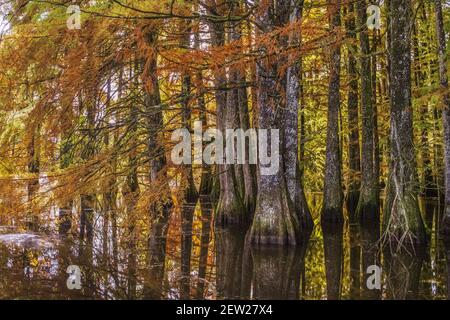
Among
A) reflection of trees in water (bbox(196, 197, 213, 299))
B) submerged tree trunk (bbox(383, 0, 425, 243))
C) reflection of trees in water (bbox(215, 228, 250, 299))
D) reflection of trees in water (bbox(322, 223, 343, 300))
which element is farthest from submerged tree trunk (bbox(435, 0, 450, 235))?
reflection of trees in water (bbox(196, 197, 213, 299))

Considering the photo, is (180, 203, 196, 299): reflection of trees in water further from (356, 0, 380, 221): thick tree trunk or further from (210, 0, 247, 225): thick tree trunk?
(356, 0, 380, 221): thick tree trunk

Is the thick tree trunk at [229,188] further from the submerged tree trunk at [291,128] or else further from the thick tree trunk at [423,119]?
the thick tree trunk at [423,119]

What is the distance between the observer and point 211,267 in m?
8.32

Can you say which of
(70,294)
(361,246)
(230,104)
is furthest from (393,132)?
(70,294)

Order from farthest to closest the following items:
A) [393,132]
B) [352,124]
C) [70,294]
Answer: [352,124], [393,132], [70,294]

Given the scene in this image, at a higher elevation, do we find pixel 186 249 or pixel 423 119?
pixel 423 119

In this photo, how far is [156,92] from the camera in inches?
518

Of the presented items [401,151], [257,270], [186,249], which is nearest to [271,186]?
[186,249]

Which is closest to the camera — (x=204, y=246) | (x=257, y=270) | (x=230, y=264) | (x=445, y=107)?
(x=257, y=270)

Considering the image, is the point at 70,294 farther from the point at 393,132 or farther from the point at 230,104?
the point at 230,104

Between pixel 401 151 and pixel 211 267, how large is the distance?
4.38 m

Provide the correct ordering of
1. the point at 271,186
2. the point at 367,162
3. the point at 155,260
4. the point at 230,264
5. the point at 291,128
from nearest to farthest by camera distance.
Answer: the point at 230,264
the point at 155,260
the point at 271,186
the point at 291,128
the point at 367,162

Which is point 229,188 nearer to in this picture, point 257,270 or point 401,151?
point 401,151
